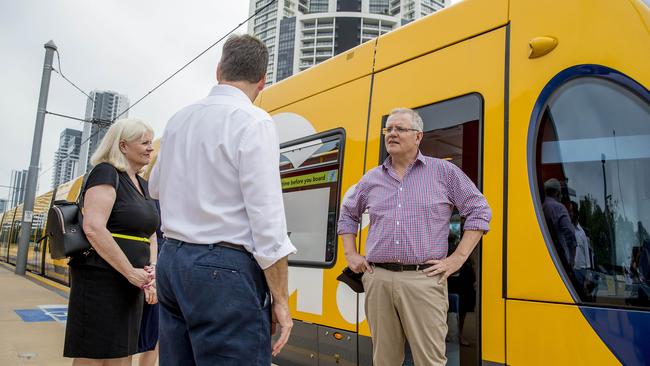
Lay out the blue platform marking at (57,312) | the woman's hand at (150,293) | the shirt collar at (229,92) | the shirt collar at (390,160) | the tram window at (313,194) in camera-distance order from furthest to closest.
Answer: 1. the blue platform marking at (57,312)
2. the tram window at (313,194)
3. the shirt collar at (390,160)
4. the woman's hand at (150,293)
5. the shirt collar at (229,92)

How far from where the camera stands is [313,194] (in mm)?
3979

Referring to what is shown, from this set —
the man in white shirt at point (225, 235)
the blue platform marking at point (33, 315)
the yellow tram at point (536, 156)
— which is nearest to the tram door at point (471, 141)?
the yellow tram at point (536, 156)

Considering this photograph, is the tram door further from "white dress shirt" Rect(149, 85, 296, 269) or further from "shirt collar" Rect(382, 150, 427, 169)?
"white dress shirt" Rect(149, 85, 296, 269)

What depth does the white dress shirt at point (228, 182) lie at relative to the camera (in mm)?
1552

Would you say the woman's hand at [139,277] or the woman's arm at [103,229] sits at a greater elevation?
the woman's arm at [103,229]

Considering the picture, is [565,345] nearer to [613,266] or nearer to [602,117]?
[613,266]

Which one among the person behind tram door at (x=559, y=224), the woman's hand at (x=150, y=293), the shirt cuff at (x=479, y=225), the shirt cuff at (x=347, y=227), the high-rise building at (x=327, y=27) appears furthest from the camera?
the high-rise building at (x=327, y=27)

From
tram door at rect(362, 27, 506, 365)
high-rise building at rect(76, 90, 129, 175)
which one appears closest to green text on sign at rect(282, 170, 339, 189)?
tram door at rect(362, 27, 506, 365)

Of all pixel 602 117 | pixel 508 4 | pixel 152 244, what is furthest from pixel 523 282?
Answer: pixel 152 244

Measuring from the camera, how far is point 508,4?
2.65 meters

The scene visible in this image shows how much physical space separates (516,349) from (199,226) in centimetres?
163

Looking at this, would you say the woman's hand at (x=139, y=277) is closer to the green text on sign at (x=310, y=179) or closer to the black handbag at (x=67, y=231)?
the black handbag at (x=67, y=231)

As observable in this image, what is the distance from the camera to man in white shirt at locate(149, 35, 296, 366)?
1.50m

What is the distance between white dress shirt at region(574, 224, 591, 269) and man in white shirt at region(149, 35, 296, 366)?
1.39 metres
